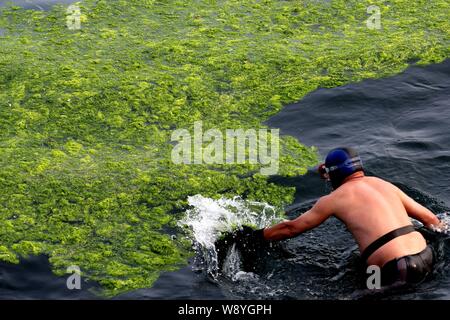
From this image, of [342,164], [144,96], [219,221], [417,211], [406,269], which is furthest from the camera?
[144,96]

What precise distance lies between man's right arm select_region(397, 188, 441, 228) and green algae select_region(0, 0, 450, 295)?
1.66 m

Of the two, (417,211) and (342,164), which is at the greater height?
(342,164)

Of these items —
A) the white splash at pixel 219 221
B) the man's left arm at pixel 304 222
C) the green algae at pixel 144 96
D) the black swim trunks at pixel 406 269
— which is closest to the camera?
the black swim trunks at pixel 406 269

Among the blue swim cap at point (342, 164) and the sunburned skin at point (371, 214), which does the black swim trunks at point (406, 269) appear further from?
the blue swim cap at point (342, 164)

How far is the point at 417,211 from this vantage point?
6.34m

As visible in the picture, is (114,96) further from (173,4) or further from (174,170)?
(173,4)

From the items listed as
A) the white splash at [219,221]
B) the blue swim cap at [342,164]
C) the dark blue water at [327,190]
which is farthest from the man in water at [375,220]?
the white splash at [219,221]

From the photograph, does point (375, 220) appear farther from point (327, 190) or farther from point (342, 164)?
point (327, 190)

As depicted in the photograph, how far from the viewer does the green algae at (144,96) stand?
23.4ft

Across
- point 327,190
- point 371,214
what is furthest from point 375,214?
point 327,190

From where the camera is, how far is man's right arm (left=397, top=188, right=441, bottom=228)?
628 centimetres

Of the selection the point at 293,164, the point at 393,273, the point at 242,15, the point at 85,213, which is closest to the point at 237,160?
the point at 293,164

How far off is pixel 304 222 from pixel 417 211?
96cm
